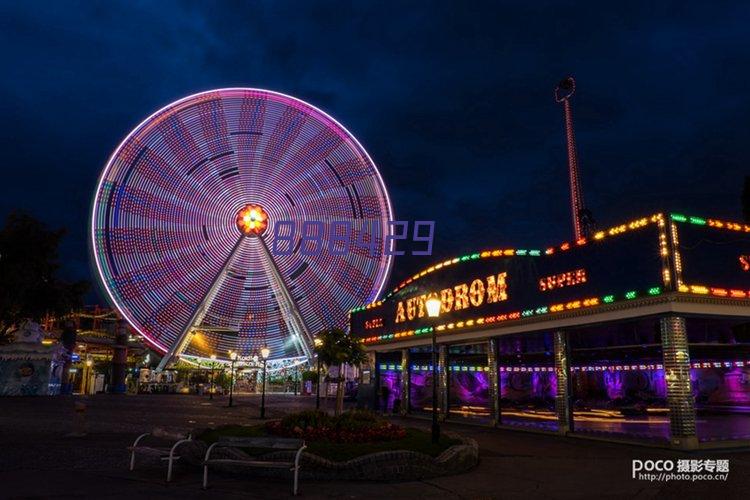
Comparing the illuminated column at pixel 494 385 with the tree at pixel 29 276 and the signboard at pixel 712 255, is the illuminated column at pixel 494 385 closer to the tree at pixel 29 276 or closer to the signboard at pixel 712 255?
the signboard at pixel 712 255

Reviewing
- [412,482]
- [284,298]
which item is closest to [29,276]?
[412,482]

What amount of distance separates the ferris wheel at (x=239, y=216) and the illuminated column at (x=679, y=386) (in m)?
25.4

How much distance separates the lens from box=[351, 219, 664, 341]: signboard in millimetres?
14664

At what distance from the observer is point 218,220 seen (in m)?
40.3

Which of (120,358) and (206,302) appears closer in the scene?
(206,302)

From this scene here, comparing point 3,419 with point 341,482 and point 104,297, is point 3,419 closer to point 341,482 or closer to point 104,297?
point 104,297

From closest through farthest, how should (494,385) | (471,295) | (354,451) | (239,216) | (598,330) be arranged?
(354,451)
(494,385)
(471,295)
(598,330)
(239,216)

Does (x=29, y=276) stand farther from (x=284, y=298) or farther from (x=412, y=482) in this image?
(x=284, y=298)

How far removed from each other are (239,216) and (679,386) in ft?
106

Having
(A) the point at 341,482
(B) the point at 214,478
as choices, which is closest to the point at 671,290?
(A) the point at 341,482

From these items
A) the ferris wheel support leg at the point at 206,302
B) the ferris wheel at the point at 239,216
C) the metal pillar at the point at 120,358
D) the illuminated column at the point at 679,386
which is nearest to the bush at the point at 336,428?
the illuminated column at the point at 679,386

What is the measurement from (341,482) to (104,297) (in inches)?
1164

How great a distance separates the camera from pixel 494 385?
21016 mm

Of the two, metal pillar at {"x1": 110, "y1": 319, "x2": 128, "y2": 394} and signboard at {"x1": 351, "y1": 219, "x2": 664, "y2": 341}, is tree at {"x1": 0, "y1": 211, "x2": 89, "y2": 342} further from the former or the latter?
metal pillar at {"x1": 110, "y1": 319, "x2": 128, "y2": 394}
